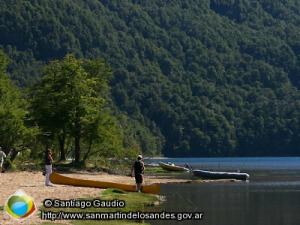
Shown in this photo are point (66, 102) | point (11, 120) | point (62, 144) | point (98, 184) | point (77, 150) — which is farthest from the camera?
point (62, 144)

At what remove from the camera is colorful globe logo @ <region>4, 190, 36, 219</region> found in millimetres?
22156

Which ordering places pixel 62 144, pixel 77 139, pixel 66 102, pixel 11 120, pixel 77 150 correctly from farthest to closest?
pixel 62 144 < pixel 77 150 < pixel 77 139 < pixel 66 102 < pixel 11 120

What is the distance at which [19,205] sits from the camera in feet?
73.1

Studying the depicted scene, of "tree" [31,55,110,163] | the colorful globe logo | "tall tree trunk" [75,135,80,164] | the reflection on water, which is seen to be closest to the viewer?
the colorful globe logo

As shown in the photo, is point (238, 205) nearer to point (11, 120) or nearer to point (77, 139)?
point (11, 120)

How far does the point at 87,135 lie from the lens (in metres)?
78.4

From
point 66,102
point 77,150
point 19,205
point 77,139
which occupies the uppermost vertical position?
point 66,102

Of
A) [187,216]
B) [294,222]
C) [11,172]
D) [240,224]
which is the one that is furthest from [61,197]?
Result: [11,172]

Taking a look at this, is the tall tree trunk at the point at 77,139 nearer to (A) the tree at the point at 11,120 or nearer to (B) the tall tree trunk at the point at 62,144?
(B) the tall tree trunk at the point at 62,144

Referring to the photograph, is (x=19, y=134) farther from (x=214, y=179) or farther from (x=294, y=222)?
(x=294, y=222)

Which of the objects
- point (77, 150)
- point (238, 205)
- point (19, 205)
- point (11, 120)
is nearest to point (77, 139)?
point (77, 150)

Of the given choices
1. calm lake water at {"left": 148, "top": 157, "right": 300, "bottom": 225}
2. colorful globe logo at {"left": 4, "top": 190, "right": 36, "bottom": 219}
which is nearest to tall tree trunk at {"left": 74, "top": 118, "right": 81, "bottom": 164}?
calm lake water at {"left": 148, "top": 157, "right": 300, "bottom": 225}

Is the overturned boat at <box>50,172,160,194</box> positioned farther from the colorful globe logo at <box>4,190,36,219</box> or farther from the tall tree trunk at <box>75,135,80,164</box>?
the tall tree trunk at <box>75,135,80,164</box>

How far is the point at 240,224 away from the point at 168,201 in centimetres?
1086
